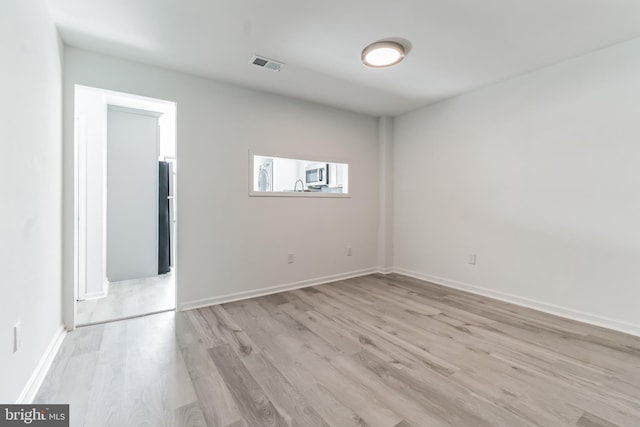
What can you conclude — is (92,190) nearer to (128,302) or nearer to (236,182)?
(128,302)

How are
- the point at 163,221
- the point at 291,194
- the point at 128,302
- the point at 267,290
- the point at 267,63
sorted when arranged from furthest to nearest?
1. the point at 163,221
2. the point at 291,194
3. the point at 267,290
4. the point at 128,302
5. the point at 267,63

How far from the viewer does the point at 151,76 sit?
9.38 feet

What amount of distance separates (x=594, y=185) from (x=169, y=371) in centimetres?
387

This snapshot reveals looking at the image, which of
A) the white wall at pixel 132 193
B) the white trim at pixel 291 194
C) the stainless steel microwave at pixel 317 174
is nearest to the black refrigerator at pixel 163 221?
the white wall at pixel 132 193

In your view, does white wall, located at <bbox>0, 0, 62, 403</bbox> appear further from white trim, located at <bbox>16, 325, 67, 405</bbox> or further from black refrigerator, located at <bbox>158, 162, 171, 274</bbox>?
black refrigerator, located at <bbox>158, 162, 171, 274</bbox>

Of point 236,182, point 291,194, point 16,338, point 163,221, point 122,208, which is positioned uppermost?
point 236,182

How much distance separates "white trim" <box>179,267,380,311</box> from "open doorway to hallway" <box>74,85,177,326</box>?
0.25 m

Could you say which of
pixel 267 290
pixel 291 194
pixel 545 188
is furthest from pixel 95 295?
pixel 545 188

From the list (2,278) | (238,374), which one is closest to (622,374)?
(238,374)

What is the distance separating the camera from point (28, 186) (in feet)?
5.49

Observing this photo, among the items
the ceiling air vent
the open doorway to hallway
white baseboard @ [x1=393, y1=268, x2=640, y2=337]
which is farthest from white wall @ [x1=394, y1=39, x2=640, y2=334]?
the open doorway to hallway

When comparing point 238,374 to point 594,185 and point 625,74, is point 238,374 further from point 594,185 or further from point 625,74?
point 625,74

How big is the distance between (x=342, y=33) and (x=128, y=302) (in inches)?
140

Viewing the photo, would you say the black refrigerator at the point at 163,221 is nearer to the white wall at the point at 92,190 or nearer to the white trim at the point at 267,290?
the white wall at the point at 92,190
